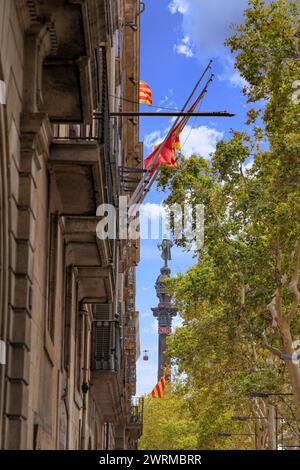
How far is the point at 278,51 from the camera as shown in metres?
24.0

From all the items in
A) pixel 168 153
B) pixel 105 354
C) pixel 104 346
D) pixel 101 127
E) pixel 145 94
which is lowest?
pixel 105 354

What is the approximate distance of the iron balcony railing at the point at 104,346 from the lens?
25156mm

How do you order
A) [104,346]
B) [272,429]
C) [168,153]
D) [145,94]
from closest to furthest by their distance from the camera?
[104,346]
[168,153]
[145,94]
[272,429]

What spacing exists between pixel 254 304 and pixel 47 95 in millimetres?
17338

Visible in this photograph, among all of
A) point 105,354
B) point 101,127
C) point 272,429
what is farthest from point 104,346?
point 272,429

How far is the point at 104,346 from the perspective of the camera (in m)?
25.5

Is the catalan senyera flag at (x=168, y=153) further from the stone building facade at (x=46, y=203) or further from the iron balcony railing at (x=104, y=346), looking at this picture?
the stone building facade at (x=46, y=203)

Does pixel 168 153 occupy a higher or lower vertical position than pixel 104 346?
higher

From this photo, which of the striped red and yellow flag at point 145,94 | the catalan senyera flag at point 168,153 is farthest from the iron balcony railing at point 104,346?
the striped red and yellow flag at point 145,94

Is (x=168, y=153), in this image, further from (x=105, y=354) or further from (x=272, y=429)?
(x=272, y=429)

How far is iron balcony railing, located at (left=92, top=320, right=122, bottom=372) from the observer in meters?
25.2

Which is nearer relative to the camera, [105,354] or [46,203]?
[46,203]

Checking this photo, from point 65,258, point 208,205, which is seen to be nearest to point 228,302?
point 208,205

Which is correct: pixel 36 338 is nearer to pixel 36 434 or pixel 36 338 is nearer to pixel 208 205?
pixel 36 434
